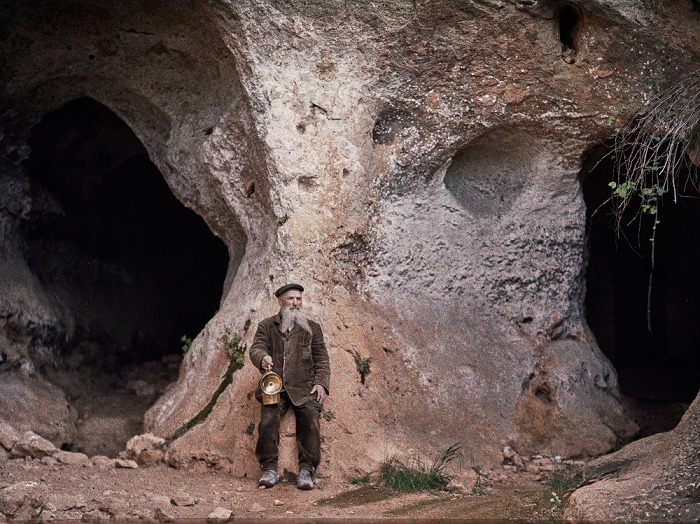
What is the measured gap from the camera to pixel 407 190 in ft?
22.7

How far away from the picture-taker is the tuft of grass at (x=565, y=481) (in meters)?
5.66

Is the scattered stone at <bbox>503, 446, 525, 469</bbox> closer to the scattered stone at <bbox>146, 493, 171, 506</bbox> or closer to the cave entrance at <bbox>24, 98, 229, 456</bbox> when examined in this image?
the scattered stone at <bbox>146, 493, 171, 506</bbox>

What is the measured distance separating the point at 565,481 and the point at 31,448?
3.23 meters

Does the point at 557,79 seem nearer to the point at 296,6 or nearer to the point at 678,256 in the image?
Answer: the point at 296,6

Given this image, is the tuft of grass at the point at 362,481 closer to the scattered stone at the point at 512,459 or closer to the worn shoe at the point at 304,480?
the worn shoe at the point at 304,480

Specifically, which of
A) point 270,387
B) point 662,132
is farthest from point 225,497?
point 662,132

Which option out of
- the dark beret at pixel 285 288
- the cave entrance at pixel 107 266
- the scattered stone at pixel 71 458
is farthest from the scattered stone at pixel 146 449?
the dark beret at pixel 285 288

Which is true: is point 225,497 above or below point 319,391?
below

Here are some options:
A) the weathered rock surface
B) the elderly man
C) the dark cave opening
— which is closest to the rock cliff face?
the dark cave opening

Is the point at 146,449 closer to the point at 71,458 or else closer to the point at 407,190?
the point at 71,458

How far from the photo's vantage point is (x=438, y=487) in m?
5.87

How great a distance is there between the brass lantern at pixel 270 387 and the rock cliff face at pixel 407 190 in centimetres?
40

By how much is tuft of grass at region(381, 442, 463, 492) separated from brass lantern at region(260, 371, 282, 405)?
759 millimetres

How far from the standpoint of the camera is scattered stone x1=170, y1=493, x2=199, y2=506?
556 centimetres
